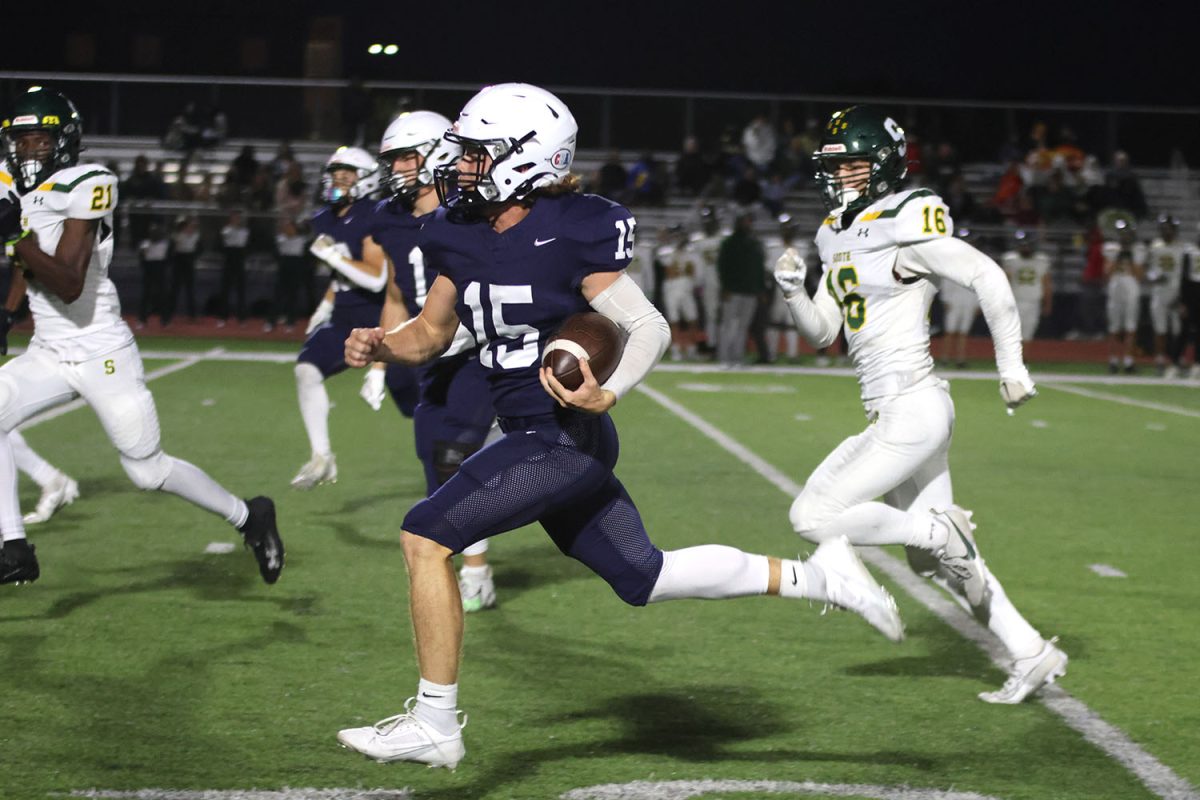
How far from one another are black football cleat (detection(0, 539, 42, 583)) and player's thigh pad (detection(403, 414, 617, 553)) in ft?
6.73

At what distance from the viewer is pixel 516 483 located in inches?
142

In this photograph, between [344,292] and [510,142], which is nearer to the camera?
[510,142]

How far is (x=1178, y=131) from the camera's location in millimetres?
24094

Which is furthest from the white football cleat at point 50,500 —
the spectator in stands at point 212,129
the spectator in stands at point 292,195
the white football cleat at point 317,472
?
the spectator in stands at point 212,129

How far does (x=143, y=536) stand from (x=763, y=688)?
343 centimetres

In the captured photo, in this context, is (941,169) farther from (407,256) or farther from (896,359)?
(896,359)

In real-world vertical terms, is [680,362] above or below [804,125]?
below

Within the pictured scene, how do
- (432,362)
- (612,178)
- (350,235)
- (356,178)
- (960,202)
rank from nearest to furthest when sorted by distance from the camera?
(432,362) < (350,235) < (356,178) < (612,178) < (960,202)

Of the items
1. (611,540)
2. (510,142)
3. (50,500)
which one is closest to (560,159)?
(510,142)

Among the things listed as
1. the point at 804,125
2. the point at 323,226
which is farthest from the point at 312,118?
the point at 323,226

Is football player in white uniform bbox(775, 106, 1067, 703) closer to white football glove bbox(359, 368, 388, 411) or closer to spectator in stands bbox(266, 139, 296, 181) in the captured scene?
white football glove bbox(359, 368, 388, 411)

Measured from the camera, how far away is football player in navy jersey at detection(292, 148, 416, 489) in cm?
714

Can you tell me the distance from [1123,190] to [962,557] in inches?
776

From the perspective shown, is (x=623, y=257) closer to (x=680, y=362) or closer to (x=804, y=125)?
(x=680, y=362)
